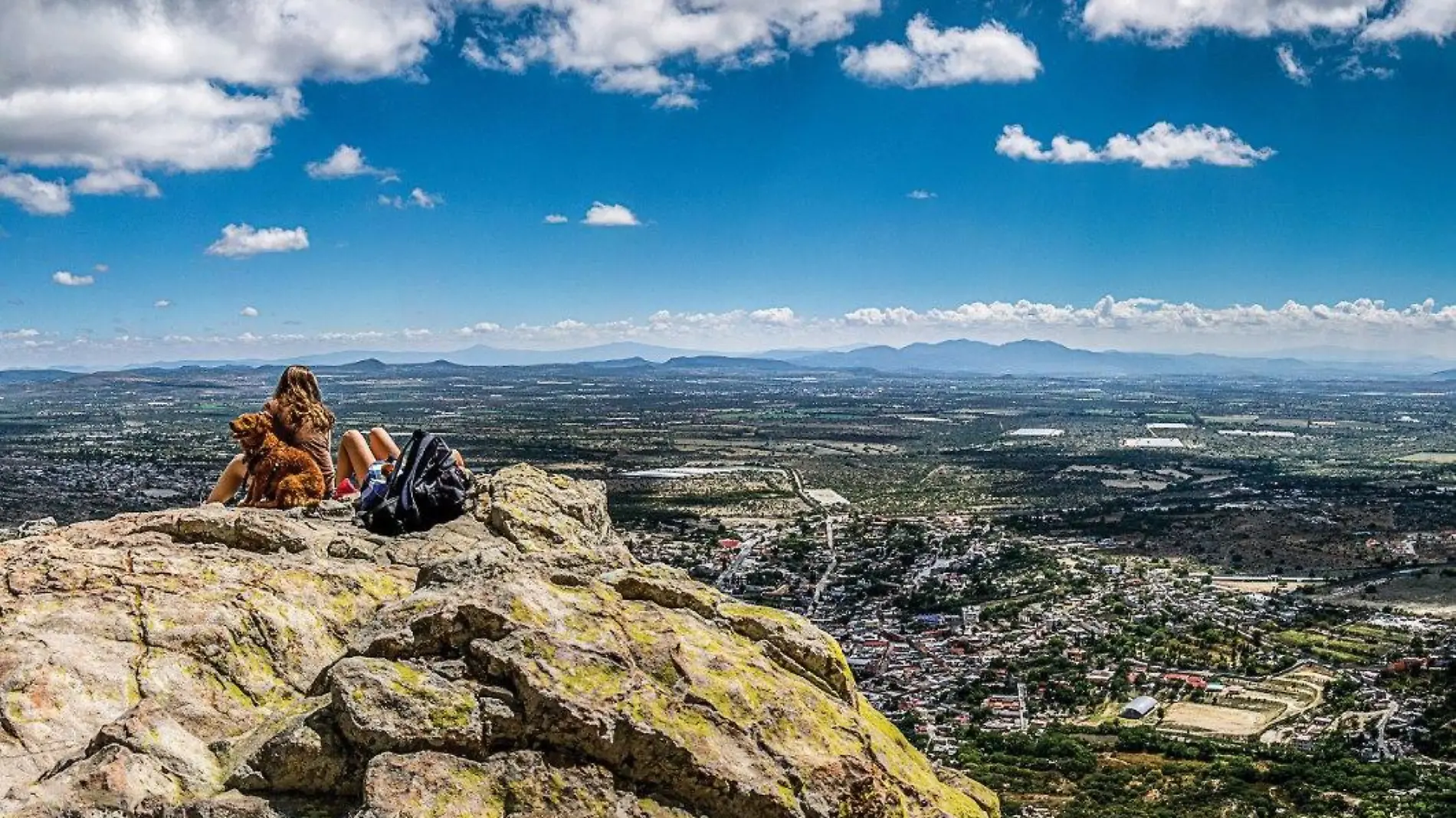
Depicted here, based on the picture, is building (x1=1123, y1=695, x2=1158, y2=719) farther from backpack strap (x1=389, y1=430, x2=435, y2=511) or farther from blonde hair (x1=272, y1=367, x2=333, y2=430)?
blonde hair (x1=272, y1=367, x2=333, y2=430)

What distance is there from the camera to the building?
4747cm

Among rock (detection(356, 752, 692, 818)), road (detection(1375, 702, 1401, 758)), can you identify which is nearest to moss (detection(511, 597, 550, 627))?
rock (detection(356, 752, 692, 818))

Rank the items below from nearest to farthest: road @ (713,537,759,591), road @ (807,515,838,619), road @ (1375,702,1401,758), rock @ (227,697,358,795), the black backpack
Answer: rock @ (227,697,358,795) < the black backpack < road @ (1375,702,1401,758) < road @ (807,515,838,619) < road @ (713,537,759,591)

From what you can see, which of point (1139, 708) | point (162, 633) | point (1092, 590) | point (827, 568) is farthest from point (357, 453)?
point (1092, 590)

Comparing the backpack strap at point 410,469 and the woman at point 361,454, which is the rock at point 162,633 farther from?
the woman at point 361,454

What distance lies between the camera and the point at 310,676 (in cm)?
976

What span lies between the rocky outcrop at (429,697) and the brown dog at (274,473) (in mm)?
3187

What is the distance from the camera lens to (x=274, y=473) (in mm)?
14523

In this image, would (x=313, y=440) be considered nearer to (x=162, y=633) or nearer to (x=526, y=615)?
(x=162, y=633)

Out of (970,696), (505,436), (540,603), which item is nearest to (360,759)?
(540,603)

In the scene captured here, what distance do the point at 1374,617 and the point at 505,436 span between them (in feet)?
449

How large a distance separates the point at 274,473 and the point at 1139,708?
146ft

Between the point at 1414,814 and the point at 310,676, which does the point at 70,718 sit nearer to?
the point at 310,676

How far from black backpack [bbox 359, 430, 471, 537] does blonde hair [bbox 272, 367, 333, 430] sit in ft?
5.15
